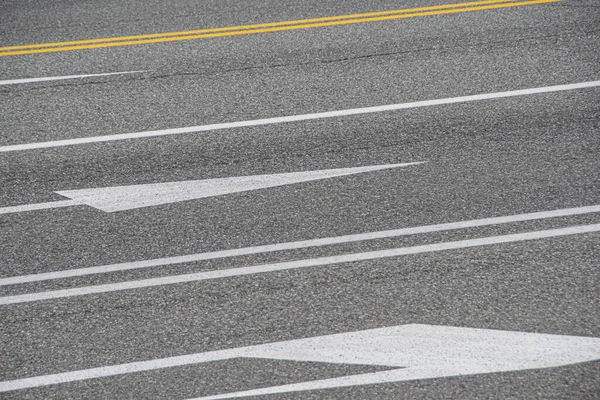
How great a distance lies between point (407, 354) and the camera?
16.6 feet

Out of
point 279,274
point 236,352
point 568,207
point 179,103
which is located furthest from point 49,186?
point 568,207

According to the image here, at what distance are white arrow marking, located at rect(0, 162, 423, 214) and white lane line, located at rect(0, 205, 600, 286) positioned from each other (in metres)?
0.89

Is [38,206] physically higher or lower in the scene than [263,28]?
lower

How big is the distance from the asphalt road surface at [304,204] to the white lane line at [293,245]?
21 millimetres

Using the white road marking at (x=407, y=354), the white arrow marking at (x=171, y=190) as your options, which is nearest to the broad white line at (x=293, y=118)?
the white arrow marking at (x=171, y=190)

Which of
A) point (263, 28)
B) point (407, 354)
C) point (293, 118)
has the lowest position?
point (407, 354)

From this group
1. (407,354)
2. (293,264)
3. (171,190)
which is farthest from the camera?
(171,190)

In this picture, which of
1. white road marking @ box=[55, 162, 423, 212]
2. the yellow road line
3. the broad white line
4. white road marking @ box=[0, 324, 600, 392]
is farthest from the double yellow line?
white road marking @ box=[0, 324, 600, 392]

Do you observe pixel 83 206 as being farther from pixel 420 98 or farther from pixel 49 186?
pixel 420 98

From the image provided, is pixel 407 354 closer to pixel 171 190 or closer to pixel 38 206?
pixel 171 190

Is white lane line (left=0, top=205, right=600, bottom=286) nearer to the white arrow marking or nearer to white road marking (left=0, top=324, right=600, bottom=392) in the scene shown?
the white arrow marking

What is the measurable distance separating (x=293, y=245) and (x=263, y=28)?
4.98m

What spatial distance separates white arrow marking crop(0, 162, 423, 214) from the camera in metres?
7.00

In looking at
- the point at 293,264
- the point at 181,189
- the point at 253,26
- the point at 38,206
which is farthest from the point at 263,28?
the point at 293,264
